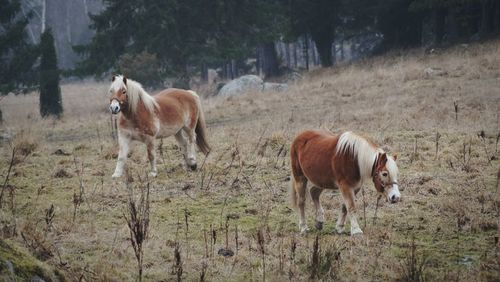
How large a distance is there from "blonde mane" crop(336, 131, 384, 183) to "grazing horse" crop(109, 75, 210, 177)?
5276 millimetres

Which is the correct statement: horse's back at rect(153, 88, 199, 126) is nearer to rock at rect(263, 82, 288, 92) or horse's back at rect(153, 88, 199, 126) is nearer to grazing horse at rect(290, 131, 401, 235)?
grazing horse at rect(290, 131, 401, 235)

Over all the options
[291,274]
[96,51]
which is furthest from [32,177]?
[96,51]

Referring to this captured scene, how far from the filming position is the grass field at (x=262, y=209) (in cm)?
604

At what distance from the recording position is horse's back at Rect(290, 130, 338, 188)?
748 cm

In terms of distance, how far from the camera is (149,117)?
11.8 metres

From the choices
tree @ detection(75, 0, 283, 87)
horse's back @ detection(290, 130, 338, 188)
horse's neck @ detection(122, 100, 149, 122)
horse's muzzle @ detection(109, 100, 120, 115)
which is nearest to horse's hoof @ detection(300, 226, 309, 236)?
horse's back @ detection(290, 130, 338, 188)

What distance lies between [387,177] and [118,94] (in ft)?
20.8

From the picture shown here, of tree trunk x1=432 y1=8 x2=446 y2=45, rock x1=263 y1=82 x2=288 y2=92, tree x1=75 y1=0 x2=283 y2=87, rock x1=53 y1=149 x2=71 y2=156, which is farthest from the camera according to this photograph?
tree trunk x1=432 y1=8 x2=446 y2=45

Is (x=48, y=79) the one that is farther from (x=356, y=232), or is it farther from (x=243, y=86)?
(x=356, y=232)

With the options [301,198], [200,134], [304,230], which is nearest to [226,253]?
[304,230]

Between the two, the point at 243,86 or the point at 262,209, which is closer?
the point at 262,209

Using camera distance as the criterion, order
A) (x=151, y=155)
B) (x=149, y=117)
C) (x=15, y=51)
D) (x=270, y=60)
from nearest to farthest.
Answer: (x=151, y=155) → (x=149, y=117) → (x=15, y=51) → (x=270, y=60)

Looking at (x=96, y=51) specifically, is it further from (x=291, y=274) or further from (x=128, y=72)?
(x=291, y=274)

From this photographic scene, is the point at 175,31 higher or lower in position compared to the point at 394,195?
higher
